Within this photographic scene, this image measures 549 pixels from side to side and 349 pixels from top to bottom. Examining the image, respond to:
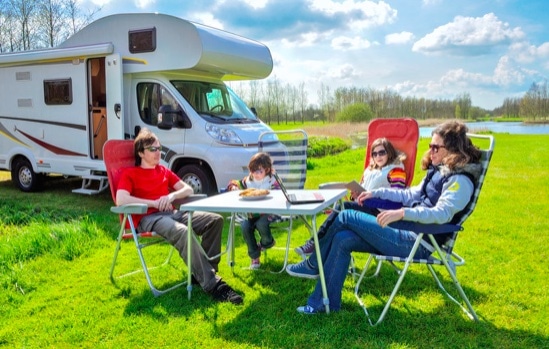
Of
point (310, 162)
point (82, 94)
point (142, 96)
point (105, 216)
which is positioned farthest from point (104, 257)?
point (310, 162)

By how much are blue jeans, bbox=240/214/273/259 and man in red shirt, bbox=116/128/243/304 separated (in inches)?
12.1

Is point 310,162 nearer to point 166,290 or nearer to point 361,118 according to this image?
point 166,290

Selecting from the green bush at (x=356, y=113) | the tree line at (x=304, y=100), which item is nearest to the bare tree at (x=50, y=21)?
the tree line at (x=304, y=100)

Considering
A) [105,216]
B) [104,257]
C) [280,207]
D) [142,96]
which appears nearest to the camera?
[280,207]

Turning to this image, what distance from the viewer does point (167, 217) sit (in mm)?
3898

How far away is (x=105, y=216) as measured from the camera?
6.37 metres

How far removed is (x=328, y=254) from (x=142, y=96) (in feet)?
16.3

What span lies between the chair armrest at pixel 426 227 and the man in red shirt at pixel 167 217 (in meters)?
1.36

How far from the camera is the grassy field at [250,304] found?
299 centimetres

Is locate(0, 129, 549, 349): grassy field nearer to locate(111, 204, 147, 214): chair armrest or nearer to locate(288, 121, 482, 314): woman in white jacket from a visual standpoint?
locate(288, 121, 482, 314): woman in white jacket

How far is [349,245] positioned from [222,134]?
383 centimetres

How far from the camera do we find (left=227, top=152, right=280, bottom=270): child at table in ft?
13.6

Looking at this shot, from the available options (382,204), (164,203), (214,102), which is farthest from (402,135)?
(214,102)

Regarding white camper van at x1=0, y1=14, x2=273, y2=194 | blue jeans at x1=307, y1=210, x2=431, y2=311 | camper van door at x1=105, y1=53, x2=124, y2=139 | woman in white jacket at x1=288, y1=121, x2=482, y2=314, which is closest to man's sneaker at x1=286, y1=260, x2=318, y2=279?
woman in white jacket at x1=288, y1=121, x2=482, y2=314
